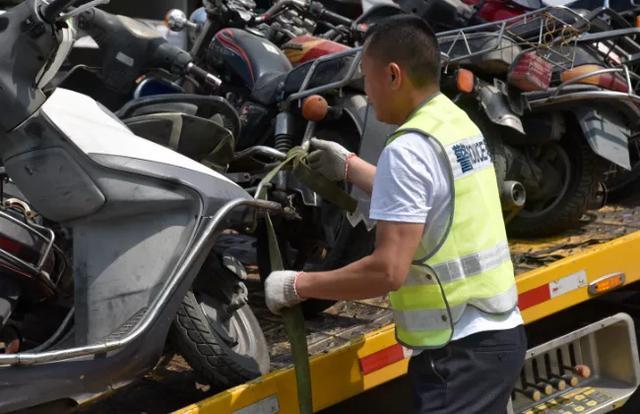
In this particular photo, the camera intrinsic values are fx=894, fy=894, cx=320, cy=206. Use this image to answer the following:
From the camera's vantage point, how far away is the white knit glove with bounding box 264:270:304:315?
7.13 feet

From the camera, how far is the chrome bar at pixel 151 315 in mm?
2033

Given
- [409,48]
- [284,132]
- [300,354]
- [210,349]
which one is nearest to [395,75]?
[409,48]

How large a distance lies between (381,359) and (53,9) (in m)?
1.41

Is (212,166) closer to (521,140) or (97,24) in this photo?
(97,24)

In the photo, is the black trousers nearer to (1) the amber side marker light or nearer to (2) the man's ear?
(2) the man's ear

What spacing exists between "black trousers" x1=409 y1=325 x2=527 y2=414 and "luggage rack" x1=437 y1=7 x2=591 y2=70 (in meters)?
1.77

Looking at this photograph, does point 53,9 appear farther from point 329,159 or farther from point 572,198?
point 572,198

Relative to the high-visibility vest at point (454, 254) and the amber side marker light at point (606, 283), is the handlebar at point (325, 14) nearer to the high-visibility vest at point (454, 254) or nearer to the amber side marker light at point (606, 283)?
the amber side marker light at point (606, 283)

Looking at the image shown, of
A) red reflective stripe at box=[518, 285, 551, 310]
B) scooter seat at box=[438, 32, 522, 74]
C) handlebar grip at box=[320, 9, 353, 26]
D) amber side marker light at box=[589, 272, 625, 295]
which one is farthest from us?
handlebar grip at box=[320, 9, 353, 26]

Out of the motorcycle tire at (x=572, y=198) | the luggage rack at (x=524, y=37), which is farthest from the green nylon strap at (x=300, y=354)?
the motorcycle tire at (x=572, y=198)

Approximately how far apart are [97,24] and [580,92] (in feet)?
6.88

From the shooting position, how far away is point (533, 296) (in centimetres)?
325

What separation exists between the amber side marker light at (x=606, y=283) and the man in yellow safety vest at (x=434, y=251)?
1.43 metres

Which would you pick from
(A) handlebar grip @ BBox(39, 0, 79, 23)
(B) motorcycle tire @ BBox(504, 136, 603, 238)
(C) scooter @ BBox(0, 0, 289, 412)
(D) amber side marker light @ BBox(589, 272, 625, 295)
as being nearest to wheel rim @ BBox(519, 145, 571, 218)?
(B) motorcycle tire @ BBox(504, 136, 603, 238)
